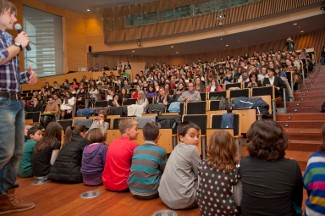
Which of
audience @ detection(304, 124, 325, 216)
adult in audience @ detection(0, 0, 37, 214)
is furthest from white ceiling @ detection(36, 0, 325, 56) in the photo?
adult in audience @ detection(0, 0, 37, 214)

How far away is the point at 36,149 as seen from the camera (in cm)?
283

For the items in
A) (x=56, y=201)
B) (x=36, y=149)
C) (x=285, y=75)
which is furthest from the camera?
(x=285, y=75)

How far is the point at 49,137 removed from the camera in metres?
2.88

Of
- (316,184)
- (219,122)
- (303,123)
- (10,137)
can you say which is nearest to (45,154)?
(10,137)

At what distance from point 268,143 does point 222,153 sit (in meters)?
0.30

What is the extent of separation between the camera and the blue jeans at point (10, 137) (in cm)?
135

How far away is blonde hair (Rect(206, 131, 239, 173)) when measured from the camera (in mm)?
1495

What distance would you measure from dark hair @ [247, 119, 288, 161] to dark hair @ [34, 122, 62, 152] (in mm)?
2272

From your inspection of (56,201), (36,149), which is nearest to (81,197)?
(56,201)

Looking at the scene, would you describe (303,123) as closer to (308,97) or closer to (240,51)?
(308,97)

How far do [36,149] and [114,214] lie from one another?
1.46 meters

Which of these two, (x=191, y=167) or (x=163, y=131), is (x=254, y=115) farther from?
(x=191, y=167)

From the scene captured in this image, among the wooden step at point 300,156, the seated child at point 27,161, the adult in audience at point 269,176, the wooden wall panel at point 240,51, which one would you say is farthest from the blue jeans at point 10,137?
the wooden wall panel at point 240,51

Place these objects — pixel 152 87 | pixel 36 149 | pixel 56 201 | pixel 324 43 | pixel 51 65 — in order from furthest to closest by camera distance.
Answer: pixel 51 65 < pixel 324 43 < pixel 152 87 < pixel 36 149 < pixel 56 201
